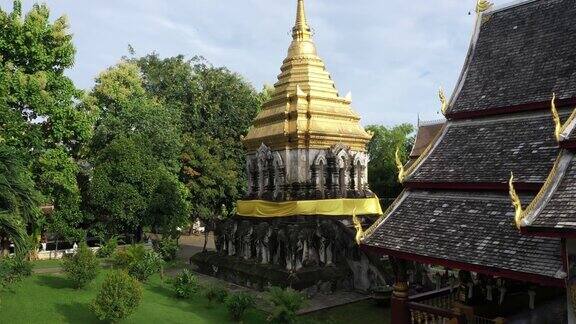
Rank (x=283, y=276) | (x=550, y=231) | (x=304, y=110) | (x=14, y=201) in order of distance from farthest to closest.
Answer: (x=304, y=110) < (x=283, y=276) < (x=14, y=201) < (x=550, y=231)

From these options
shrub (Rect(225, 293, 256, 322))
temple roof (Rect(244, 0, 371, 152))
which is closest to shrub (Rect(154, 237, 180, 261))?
temple roof (Rect(244, 0, 371, 152))

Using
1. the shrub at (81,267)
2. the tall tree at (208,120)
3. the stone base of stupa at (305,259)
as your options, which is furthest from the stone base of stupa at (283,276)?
the tall tree at (208,120)

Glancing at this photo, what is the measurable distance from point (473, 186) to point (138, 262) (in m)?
12.4

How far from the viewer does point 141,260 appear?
18.5 metres

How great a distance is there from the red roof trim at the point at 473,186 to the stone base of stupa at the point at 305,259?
7455 millimetres

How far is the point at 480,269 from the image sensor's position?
9.18 m

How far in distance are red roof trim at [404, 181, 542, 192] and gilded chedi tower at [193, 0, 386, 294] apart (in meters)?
7.58

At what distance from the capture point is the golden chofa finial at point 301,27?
82.1 ft

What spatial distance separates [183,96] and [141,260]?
78.2 ft

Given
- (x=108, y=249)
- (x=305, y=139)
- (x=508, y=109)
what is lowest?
(x=108, y=249)

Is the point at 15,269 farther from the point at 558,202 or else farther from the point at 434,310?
the point at 558,202

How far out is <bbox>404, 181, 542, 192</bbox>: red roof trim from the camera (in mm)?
9982

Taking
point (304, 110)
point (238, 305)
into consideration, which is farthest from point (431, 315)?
point (304, 110)

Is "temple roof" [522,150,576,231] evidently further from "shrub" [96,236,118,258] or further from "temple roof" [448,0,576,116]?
"shrub" [96,236,118,258]
